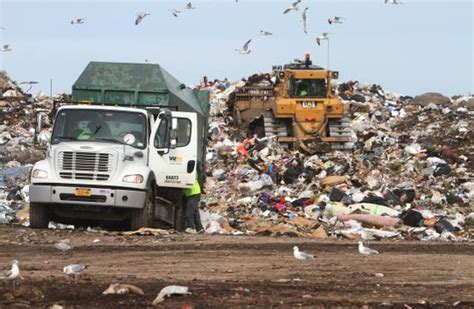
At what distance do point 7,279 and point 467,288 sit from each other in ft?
12.3

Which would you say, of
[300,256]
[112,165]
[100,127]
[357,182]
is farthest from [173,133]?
[357,182]

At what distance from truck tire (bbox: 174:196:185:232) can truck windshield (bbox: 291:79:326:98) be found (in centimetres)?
1271

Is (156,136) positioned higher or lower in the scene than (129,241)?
higher

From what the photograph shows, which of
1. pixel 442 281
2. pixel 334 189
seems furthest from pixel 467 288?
pixel 334 189

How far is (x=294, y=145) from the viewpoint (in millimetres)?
27250

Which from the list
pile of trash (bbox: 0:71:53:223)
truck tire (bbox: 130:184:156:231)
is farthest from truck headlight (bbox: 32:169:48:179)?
pile of trash (bbox: 0:71:53:223)

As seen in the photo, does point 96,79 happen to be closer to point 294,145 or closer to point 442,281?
point 442,281

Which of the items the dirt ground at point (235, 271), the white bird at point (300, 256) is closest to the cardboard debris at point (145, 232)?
the dirt ground at point (235, 271)

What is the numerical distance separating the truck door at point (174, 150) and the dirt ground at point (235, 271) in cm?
151

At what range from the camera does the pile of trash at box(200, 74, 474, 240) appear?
55.1 ft

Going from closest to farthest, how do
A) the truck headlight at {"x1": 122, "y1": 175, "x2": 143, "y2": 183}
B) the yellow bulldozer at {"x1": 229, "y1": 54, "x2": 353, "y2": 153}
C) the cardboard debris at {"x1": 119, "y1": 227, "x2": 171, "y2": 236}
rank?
the cardboard debris at {"x1": 119, "y1": 227, "x2": 171, "y2": 236}, the truck headlight at {"x1": 122, "y1": 175, "x2": 143, "y2": 183}, the yellow bulldozer at {"x1": 229, "y1": 54, "x2": 353, "y2": 153}

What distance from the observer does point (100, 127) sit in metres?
14.4

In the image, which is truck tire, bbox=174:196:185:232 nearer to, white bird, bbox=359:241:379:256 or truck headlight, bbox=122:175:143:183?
truck headlight, bbox=122:175:143:183

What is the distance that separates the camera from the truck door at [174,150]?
14789mm
